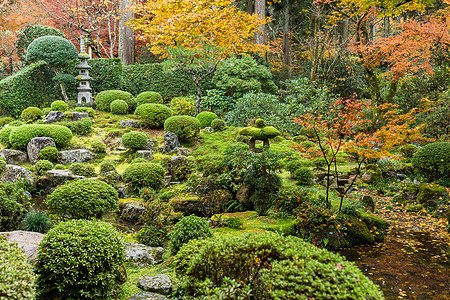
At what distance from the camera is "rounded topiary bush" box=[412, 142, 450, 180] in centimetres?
848

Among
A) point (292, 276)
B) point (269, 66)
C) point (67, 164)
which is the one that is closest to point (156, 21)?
point (67, 164)

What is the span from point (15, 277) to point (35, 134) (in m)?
9.96

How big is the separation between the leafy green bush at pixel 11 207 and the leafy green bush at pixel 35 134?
21.6 feet

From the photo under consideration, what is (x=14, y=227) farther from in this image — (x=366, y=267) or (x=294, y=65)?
(x=294, y=65)

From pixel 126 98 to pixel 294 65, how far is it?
1155 cm

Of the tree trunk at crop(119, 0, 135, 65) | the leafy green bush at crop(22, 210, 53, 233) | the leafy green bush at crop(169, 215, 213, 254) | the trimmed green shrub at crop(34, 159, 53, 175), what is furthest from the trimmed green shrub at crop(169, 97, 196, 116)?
the leafy green bush at crop(169, 215, 213, 254)

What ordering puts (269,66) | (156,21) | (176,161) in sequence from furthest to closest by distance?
1. (269,66)
2. (156,21)
3. (176,161)

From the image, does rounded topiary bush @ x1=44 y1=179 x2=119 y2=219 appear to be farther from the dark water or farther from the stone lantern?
the stone lantern

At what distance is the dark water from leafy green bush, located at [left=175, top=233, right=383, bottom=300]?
204 centimetres

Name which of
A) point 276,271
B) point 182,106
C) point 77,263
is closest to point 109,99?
point 182,106

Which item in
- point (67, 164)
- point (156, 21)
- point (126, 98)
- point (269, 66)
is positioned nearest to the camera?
point (67, 164)

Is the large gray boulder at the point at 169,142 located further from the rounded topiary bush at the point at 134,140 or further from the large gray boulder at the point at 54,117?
the large gray boulder at the point at 54,117

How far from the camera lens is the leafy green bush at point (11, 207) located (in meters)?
4.55

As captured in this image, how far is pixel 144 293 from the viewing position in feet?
11.4
